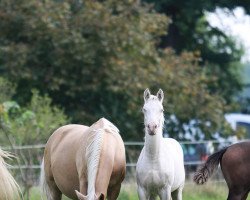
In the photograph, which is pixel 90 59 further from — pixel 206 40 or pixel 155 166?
pixel 155 166

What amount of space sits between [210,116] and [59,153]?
46.6 feet

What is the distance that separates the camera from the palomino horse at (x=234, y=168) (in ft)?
42.8

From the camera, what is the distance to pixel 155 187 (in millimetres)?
12023

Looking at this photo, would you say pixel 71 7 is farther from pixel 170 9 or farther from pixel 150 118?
pixel 150 118

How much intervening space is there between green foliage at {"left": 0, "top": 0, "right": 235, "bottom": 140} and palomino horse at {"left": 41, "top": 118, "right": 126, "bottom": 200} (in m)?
11.5

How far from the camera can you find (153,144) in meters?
11.9

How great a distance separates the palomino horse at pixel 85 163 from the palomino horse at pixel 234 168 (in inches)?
59.8

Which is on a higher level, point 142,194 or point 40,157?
point 142,194

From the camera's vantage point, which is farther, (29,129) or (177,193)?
(29,129)

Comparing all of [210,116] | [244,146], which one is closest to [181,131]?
[210,116]

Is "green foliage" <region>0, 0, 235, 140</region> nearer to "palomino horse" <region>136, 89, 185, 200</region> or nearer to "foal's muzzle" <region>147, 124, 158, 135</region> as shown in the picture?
"palomino horse" <region>136, 89, 185, 200</region>

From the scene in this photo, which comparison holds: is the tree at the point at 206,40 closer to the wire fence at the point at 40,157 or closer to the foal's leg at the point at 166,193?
the wire fence at the point at 40,157

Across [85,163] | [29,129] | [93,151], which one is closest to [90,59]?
[29,129]

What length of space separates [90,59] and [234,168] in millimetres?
12046
